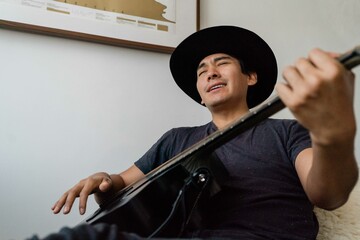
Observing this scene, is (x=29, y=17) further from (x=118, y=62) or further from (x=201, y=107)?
(x=201, y=107)

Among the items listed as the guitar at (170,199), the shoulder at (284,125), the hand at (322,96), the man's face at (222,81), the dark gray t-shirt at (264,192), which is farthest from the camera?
the man's face at (222,81)

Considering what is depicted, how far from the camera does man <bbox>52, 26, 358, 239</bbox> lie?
45 cm

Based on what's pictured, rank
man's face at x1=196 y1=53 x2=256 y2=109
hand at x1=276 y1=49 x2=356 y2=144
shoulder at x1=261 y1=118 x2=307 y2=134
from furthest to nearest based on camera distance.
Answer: man's face at x1=196 y1=53 x2=256 y2=109
shoulder at x1=261 y1=118 x2=307 y2=134
hand at x1=276 y1=49 x2=356 y2=144

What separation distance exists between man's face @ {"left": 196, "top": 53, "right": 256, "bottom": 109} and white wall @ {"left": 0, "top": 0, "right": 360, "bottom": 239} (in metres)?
0.24

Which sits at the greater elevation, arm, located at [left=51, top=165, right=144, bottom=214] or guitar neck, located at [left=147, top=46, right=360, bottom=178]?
guitar neck, located at [left=147, top=46, right=360, bottom=178]

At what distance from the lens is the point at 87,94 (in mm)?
1175

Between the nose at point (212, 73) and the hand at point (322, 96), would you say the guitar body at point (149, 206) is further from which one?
the nose at point (212, 73)

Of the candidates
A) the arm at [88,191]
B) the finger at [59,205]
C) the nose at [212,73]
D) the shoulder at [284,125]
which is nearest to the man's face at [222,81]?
the nose at [212,73]

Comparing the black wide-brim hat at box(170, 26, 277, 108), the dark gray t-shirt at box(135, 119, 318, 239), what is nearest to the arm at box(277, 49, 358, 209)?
the dark gray t-shirt at box(135, 119, 318, 239)

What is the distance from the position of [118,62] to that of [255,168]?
24.5 inches

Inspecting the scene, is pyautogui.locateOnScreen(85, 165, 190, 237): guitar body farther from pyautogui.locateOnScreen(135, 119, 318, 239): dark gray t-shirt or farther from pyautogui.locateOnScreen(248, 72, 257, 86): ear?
pyautogui.locateOnScreen(248, 72, 257, 86): ear

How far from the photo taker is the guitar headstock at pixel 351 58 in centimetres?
44

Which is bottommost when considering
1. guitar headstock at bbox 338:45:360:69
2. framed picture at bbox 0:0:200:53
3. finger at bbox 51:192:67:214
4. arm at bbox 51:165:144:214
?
finger at bbox 51:192:67:214

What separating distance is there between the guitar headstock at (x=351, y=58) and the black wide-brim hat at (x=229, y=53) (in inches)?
25.0
